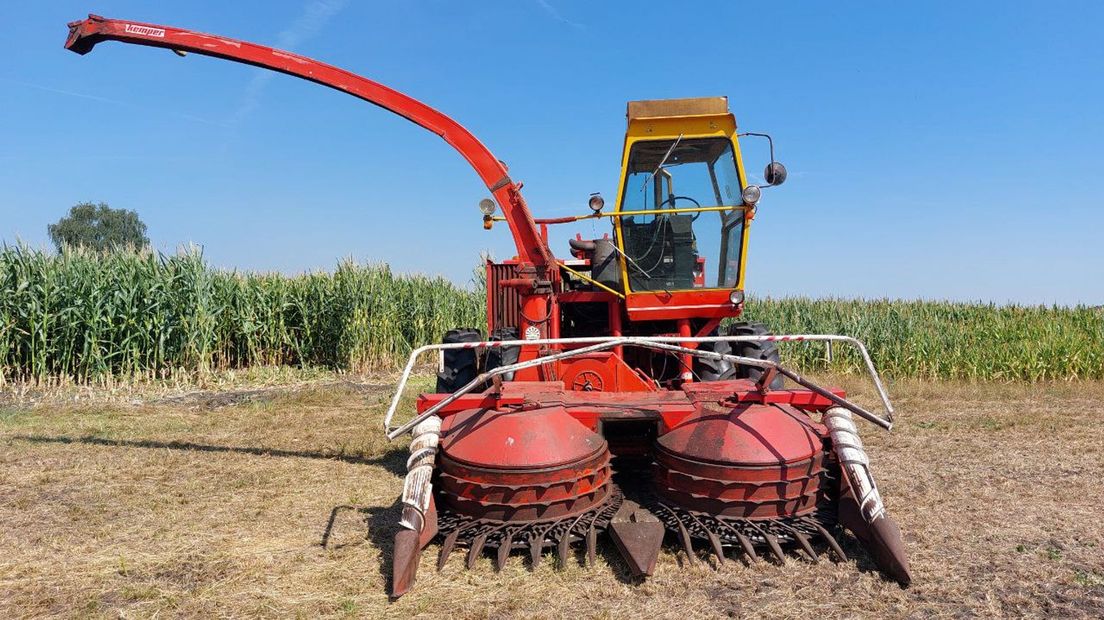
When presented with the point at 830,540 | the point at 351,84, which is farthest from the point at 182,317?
the point at 830,540

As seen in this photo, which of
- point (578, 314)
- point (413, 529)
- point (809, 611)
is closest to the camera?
point (809, 611)

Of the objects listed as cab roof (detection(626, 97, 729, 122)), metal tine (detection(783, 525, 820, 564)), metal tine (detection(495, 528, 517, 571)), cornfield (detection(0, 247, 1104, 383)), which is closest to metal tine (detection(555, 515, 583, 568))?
metal tine (detection(495, 528, 517, 571))

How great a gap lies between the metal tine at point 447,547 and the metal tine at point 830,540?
1849 millimetres

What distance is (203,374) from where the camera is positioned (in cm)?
1027

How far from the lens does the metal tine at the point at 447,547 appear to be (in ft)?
11.0

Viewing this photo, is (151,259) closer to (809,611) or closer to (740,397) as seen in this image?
(740,397)

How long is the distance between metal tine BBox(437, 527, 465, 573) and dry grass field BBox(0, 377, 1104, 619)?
5 centimetres

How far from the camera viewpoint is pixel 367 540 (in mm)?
3861

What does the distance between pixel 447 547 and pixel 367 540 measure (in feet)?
2.34

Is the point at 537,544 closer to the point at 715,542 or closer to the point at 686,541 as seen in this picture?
the point at 686,541

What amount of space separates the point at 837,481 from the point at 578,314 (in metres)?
3.10

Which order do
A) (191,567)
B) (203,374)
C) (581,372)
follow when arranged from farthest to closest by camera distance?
(203,374) → (581,372) → (191,567)

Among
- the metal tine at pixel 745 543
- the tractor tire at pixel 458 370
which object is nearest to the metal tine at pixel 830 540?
the metal tine at pixel 745 543

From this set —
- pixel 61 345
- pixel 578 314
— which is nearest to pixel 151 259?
pixel 61 345
